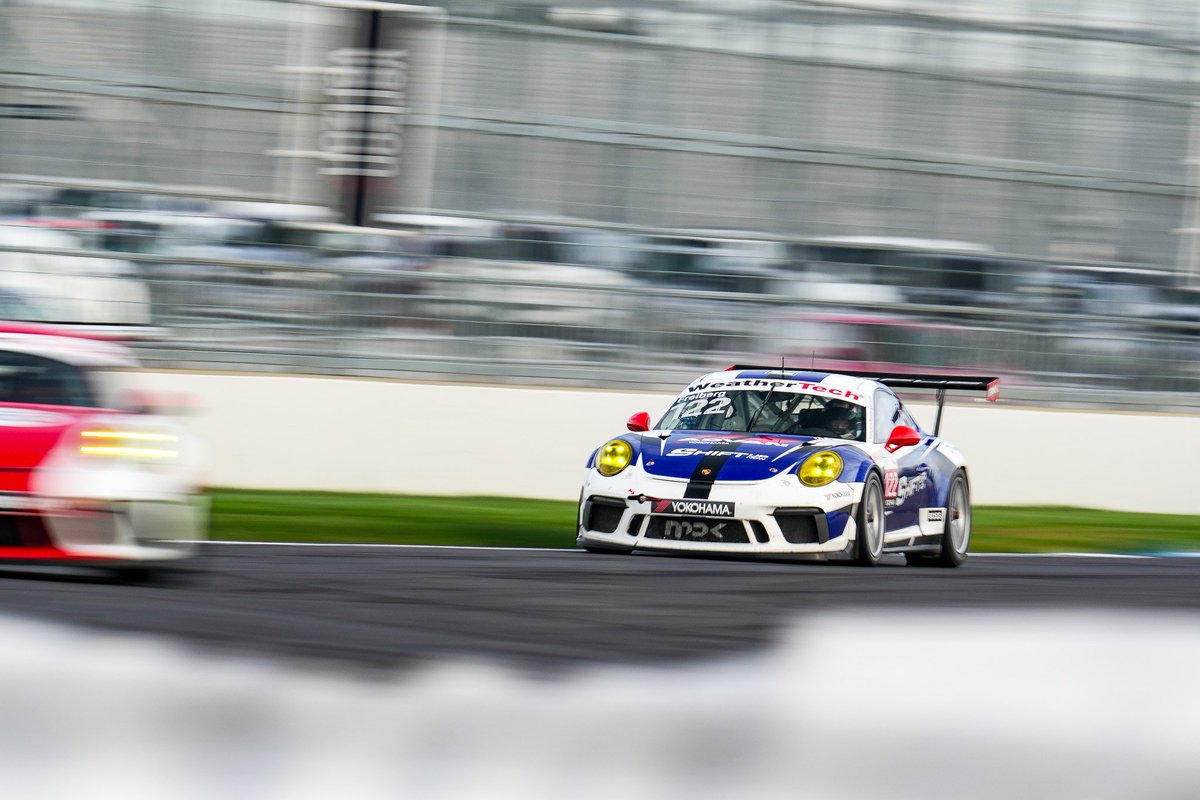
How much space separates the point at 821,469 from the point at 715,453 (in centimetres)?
59

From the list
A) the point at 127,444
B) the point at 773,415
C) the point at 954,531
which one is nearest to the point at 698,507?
the point at 773,415

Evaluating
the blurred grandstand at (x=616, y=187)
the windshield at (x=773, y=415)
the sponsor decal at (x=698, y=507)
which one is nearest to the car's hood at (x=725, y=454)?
the sponsor decal at (x=698, y=507)

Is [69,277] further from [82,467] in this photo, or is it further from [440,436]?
[82,467]

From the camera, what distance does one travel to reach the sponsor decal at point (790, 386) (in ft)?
36.7

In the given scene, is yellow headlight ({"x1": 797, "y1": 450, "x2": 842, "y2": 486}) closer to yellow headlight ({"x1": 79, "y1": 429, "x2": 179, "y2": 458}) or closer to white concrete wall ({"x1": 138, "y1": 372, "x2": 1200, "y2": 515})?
yellow headlight ({"x1": 79, "y1": 429, "x2": 179, "y2": 458})

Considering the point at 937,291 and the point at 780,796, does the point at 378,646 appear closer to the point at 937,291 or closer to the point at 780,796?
the point at 780,796

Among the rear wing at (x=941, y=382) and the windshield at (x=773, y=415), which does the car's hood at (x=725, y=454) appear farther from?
the rear wing at (x=941, y=382)

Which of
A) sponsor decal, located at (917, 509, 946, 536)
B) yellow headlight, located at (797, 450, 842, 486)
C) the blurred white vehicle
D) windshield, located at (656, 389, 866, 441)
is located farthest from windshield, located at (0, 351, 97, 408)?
the blurred white vehicle

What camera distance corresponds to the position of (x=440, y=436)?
1552cm

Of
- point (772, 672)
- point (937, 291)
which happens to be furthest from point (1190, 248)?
point (772, 672)

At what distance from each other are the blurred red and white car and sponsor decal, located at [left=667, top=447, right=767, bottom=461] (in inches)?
119

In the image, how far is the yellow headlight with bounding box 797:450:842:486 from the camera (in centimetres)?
1010

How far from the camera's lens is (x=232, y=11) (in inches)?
689

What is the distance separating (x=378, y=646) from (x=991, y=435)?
1214cm
